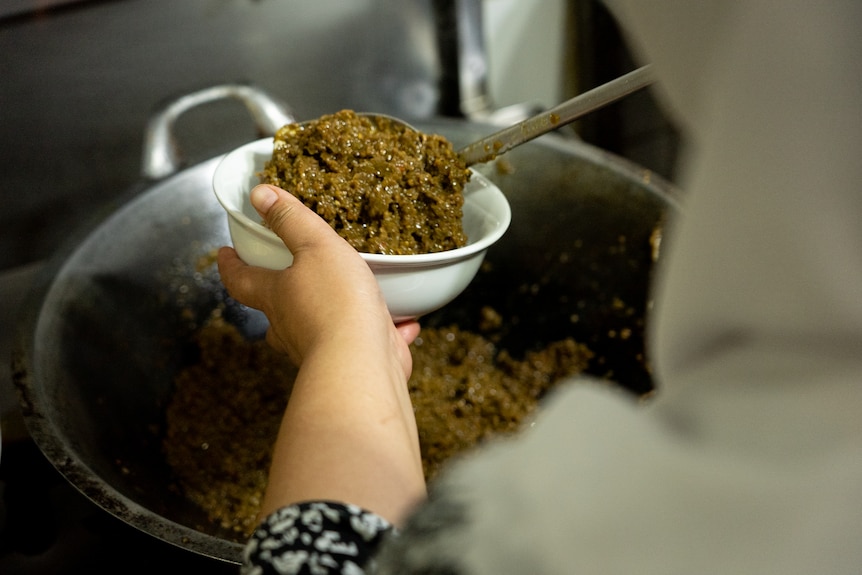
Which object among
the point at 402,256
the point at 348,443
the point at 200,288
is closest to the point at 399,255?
the point at 402,256

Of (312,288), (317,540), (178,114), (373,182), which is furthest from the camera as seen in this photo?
(178,114)

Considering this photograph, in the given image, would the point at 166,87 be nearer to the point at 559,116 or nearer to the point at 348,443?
the point at 559,116

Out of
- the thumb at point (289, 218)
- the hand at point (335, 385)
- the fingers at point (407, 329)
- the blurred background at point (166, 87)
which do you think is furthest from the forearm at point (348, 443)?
the blurred background at point (166, 87)

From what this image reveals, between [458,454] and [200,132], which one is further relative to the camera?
[200,132]

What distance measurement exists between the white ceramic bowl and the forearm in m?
0.18

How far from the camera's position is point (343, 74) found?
55.2 inches

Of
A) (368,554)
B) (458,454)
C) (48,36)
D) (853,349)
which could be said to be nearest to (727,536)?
(853,349)

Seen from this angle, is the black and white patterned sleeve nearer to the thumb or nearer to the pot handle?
the thumb

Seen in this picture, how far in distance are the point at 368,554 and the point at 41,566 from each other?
621 mm

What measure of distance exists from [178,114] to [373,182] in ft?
1.45

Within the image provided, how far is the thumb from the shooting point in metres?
0.63

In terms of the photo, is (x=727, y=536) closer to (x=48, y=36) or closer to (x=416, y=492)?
(x=416, y=492)

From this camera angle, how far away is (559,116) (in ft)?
2.21

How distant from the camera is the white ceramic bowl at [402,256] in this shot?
682 millimetres
